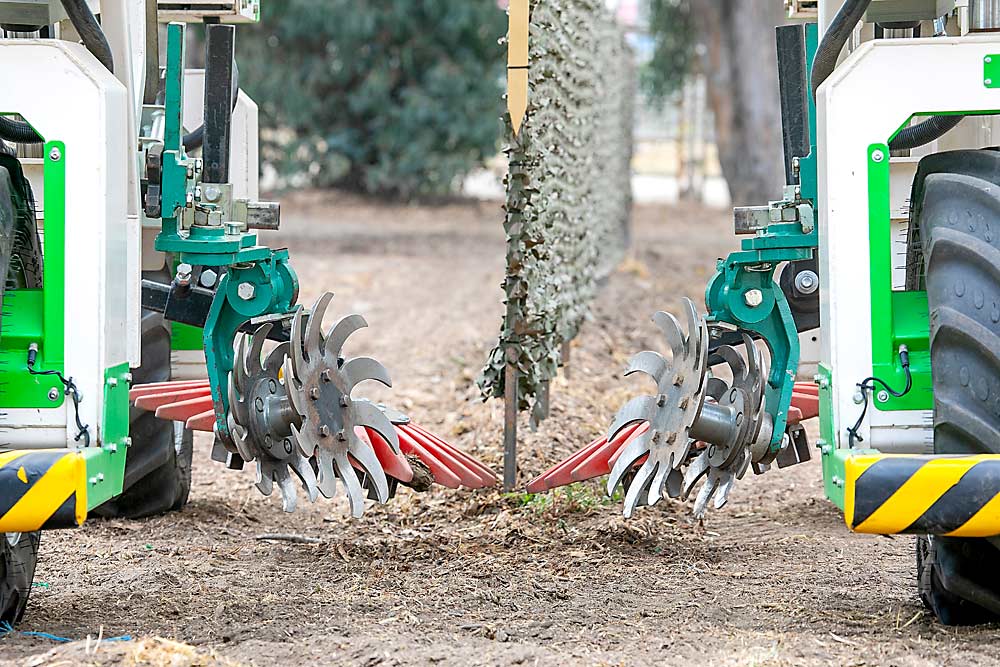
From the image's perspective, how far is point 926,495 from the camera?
2.84 m

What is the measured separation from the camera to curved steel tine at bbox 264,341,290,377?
3965mm

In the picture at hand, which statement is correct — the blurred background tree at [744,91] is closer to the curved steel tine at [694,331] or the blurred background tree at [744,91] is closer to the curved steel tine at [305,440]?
the curved steel tine at [694,331]

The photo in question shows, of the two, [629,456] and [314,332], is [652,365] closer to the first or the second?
[629,456]

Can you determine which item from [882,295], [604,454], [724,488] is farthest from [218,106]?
[882,295]

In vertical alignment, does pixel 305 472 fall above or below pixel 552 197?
below

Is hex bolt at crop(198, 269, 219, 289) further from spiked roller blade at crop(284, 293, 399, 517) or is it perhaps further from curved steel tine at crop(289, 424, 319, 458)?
curved steel tine at crop(289, 424, 319, 458)

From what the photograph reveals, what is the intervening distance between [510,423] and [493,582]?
100 cm

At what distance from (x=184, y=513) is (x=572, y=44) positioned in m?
3.01

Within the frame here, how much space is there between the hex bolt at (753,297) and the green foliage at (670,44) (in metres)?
19.2

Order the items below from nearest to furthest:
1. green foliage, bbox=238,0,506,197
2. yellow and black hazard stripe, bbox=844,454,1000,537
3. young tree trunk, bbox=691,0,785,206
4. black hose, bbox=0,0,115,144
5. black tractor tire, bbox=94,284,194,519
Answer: yellow and black hazard stripe, bbox=844,454,1000,537 < black hose, bbox=0,0,115,144 < black tractor tire, bbox=94,284,194,519 < young tree trunk, bbox=691,0,785,206 < green foliage, bbox=238,0,506,197

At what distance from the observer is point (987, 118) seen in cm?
388

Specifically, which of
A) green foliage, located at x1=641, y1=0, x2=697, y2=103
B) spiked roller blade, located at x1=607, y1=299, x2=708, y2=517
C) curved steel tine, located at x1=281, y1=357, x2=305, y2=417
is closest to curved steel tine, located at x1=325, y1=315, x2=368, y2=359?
curved steel tine, located at x1=281, y1=357, x2=305, y2=417

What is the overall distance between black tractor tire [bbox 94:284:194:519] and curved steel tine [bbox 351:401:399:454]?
1.04 meters

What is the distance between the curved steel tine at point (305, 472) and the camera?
12.7ft
